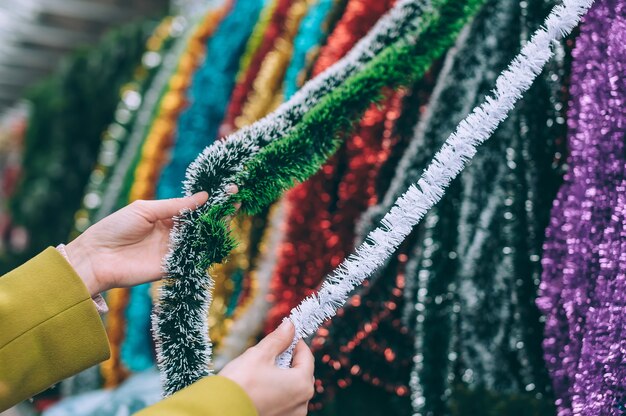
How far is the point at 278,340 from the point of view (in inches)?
20.6

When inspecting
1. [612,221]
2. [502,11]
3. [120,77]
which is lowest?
[120,77]

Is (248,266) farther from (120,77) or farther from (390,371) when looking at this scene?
(120,77)

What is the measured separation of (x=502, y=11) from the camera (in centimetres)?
66

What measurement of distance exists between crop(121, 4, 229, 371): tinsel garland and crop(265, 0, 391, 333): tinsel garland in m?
0.36

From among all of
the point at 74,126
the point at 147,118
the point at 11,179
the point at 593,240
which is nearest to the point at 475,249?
the point at 593,240

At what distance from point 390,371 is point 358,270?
24 cm

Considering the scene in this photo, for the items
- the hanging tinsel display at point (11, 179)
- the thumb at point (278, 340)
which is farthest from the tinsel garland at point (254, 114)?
the hanging tinsel display at point (11, 179)

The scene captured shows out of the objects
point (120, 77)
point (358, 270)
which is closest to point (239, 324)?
point (358, 270)

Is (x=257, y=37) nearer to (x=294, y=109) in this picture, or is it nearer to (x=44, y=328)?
(x=294, y=109)

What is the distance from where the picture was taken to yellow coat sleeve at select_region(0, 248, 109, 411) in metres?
0.61

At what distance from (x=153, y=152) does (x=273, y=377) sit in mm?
737

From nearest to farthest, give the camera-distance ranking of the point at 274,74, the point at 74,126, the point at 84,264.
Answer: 1. the point at 84,264
2. the point at 274,74
3. the point at 74,126

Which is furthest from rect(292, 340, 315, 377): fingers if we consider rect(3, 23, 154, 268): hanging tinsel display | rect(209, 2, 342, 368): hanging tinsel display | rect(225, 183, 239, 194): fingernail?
rect(3, 23, 154, 268): hanging tinsel display

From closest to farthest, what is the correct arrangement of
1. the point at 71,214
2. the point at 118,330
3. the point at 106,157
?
the point at 118,330 → the point at 106,157 → the point at 71,214
